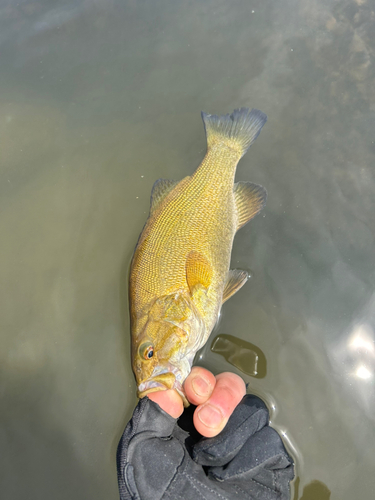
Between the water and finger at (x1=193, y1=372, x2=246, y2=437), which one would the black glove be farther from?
the water

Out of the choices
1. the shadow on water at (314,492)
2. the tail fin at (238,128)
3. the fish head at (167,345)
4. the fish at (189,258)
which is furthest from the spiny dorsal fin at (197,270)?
the shadow on water at (314,492)

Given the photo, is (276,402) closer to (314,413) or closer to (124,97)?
(314,413)

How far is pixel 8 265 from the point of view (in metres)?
3.03

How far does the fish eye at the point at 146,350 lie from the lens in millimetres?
2174

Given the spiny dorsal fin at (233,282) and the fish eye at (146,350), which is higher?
the spiny dorsal fin at (233,282)

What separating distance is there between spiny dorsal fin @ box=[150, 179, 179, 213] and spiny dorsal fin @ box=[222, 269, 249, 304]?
0.86m

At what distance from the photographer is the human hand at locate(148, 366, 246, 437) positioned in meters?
2.09

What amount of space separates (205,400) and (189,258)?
0.99 metres

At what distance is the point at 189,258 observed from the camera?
8.10 ft

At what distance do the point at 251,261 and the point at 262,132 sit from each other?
4.47 ft

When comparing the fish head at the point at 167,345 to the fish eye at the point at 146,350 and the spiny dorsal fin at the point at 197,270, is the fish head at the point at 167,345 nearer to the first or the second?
the fish eye at the point at 146,350

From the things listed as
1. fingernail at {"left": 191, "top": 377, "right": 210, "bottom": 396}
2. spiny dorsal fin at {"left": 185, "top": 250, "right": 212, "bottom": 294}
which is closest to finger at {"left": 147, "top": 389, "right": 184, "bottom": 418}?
fingernail at {"left": 191, "top": 377, "right": 210, "bottom": 396}

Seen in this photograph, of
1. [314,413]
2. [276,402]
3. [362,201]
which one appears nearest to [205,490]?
[276,402]

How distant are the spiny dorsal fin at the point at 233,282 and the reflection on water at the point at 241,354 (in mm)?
372
